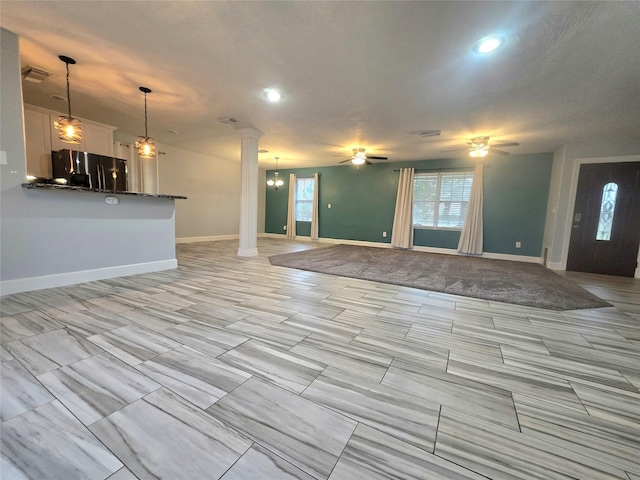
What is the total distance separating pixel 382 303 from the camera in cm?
260

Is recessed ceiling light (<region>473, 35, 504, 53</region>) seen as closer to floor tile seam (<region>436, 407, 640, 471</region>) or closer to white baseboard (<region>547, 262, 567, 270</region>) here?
floor tile seam (<region>436, 407, 640, 471</region>)

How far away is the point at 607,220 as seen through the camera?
15.0ft

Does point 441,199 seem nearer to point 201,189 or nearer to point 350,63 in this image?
point 350,63

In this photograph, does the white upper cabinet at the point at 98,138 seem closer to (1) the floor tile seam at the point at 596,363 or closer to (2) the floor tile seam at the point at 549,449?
(2) the floor tile seam at the point at 549,449

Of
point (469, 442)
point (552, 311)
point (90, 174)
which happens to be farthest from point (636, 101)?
point (90, 174)

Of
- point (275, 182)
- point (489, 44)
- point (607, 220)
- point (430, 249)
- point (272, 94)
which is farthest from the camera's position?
point (275, 182)

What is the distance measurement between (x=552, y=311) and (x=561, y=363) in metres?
1.26

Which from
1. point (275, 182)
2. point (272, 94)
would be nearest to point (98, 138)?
point (272, 94)

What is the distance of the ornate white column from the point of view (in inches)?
187

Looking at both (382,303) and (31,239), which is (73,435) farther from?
(31,239)

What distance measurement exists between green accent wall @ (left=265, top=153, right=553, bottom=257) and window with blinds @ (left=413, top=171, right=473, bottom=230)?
0.20m

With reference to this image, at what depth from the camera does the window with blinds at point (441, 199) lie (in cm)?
628

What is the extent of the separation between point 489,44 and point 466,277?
299 cm

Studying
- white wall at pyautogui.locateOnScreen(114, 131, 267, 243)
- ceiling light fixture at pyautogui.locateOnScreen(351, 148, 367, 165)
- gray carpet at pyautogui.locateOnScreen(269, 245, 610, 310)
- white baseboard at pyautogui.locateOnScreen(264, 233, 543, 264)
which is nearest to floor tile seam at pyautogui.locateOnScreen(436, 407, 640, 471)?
gray carpet at pyautogui.locateOnScreen(269, 245, 610, 310)
